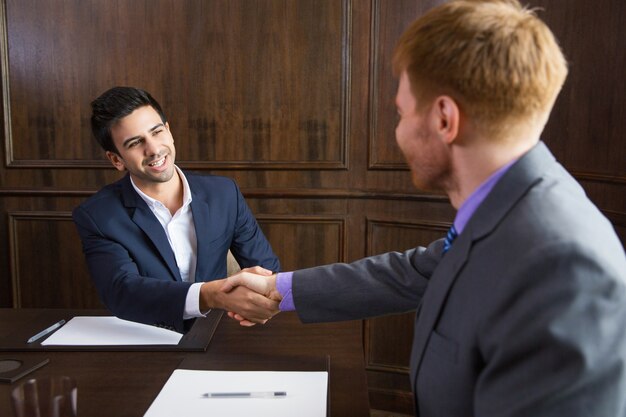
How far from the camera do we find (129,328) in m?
1.76

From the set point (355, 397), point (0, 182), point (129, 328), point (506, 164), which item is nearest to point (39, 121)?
point (0, 182)

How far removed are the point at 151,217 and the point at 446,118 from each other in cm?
149

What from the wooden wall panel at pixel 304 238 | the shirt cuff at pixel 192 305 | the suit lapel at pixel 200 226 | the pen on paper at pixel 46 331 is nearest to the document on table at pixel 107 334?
the pen on paper at pixel 46 331

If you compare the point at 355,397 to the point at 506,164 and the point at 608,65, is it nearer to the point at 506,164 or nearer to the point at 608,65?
the point at 506,164

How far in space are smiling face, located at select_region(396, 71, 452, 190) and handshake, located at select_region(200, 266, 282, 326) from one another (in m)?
0.76

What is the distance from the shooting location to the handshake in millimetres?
1765

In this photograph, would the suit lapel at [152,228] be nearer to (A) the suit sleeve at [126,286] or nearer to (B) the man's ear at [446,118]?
(A) the suit sleeve at [126,286]

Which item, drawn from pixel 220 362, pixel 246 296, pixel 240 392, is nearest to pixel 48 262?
pixel 246 296

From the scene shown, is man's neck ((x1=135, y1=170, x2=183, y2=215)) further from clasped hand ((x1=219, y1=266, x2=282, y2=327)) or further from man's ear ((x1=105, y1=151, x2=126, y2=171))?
clasped hand ((x1=219, y1=266, x2=282, y2=327))

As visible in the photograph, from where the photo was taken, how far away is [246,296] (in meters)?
1.77

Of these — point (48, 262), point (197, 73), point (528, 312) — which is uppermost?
point (197, 73)

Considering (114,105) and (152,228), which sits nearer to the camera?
(152,228)

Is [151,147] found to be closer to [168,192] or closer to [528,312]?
[168,192]

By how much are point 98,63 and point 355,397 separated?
2755mm
